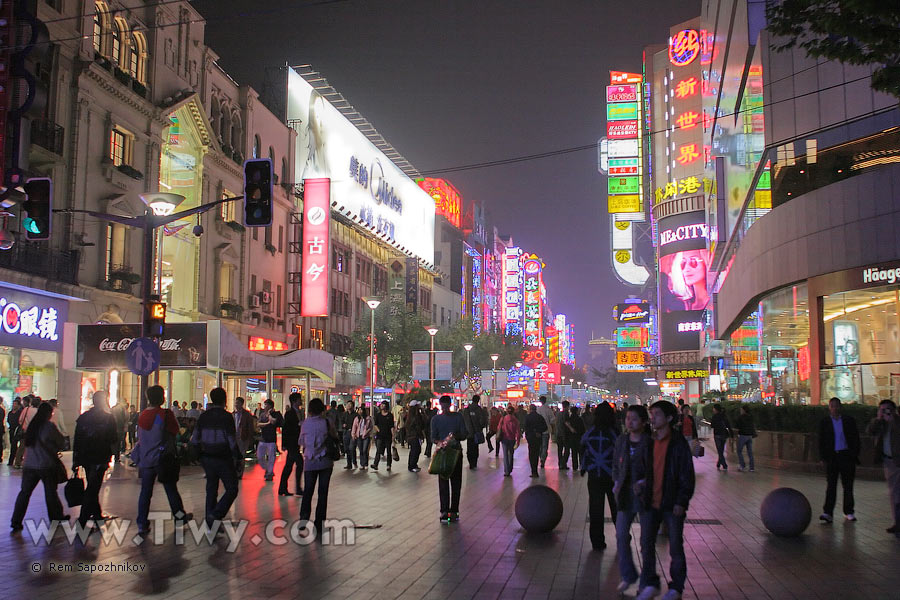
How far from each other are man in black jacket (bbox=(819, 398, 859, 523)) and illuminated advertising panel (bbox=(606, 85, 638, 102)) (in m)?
79.9

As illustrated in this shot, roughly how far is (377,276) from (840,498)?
54390mm

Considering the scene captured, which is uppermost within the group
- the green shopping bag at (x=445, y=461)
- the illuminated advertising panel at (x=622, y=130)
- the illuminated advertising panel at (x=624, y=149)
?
A: the illuminated advertising panel at (x=622, y=130)

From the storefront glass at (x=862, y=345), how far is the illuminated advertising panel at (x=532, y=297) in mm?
116994

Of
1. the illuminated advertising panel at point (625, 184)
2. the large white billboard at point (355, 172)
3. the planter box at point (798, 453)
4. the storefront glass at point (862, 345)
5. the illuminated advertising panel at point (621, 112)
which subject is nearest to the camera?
the planter box at point (798, 453)

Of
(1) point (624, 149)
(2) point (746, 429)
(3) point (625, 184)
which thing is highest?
(1) point (624, 149)

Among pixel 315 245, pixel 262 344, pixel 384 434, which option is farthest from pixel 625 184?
pixel 384 434

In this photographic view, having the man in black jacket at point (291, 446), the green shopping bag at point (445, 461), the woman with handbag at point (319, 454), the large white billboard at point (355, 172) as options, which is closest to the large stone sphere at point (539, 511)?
the green shopping bag at point (445, 461)

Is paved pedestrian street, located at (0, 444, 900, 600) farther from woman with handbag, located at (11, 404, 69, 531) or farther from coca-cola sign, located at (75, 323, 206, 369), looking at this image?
coca-cola sign, located at (75, 323, 206, 369)

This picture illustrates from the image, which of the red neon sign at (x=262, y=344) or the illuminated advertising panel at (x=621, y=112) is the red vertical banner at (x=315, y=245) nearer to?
the red neon sign at (x=262, y=344)

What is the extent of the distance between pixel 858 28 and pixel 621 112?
268ft

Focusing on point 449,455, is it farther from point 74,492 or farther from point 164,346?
point 164,346

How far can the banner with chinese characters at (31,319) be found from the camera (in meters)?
25.4

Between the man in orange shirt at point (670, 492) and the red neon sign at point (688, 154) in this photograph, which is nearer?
the man in orange shirt at point (670, 492)

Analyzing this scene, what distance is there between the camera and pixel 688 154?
82500mm
